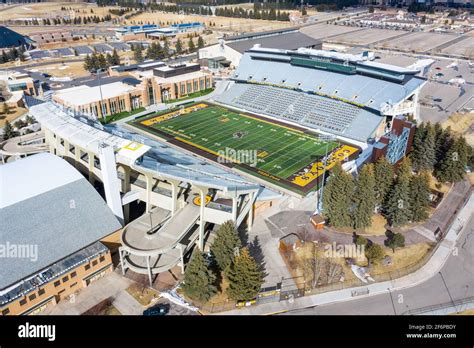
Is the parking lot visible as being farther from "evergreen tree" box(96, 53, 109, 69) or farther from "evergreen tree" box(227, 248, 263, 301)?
"evergreen tree" box(227, 248, 263, 301)

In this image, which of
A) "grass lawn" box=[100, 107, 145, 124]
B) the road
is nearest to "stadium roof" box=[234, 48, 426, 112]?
"grass lawn" box=[100, 107, 145, 124]

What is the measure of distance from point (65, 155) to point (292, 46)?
73739 millimetres

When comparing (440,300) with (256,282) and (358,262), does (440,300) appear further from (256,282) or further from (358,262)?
(256,282)

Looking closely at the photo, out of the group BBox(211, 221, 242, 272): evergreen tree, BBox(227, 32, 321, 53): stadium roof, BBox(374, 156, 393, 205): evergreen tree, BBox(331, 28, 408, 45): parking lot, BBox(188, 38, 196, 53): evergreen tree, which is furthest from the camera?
BBox(331, 28, 408, 45): parking lot

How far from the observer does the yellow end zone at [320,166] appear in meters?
45.8

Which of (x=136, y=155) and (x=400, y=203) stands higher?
(x=136, y=155)

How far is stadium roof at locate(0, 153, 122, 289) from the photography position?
94.8ft

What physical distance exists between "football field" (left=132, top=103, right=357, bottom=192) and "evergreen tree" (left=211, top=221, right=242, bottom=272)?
15.4 meters

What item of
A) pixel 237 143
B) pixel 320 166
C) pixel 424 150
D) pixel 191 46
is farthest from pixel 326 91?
pixel 191 46

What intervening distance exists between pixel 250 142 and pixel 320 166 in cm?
1219

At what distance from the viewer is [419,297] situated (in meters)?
29.6

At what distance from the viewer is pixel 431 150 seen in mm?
47625

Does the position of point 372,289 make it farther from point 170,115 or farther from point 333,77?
point 170,115

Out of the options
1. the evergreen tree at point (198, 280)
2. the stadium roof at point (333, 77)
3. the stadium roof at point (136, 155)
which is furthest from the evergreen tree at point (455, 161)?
the evergreen tree at point (198, 280)
